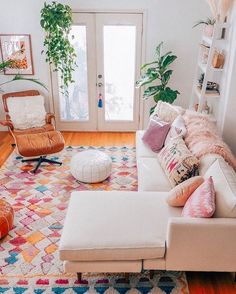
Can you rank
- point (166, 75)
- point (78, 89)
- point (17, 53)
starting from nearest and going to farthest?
1. point (166, 75)
2. point (17, 53)
3. point (78, 89)

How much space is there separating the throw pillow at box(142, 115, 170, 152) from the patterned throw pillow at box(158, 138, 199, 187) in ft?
1.61

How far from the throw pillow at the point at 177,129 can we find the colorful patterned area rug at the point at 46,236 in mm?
787

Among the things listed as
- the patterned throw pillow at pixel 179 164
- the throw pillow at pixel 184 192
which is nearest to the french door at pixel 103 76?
the patterned throw pillow at pixel 179 164

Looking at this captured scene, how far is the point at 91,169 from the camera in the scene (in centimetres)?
411

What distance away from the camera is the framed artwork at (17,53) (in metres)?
5.34

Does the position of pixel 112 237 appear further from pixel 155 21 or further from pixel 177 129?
pixel 155 21

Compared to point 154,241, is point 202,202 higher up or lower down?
higher up

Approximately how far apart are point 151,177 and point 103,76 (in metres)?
2.63

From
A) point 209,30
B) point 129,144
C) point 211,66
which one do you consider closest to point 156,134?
point 211,66

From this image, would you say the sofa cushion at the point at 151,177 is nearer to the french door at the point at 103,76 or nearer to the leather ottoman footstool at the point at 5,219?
the leather ottoman footstool at the point at 5,219

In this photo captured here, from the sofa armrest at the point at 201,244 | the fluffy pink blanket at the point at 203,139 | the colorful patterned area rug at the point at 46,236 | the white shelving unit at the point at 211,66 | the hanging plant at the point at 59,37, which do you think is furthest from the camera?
the hanging plant at the point at 59,37

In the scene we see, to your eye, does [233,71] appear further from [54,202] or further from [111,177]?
[54,202]

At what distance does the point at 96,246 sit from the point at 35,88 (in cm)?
383

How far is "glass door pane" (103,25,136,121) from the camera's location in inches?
211
